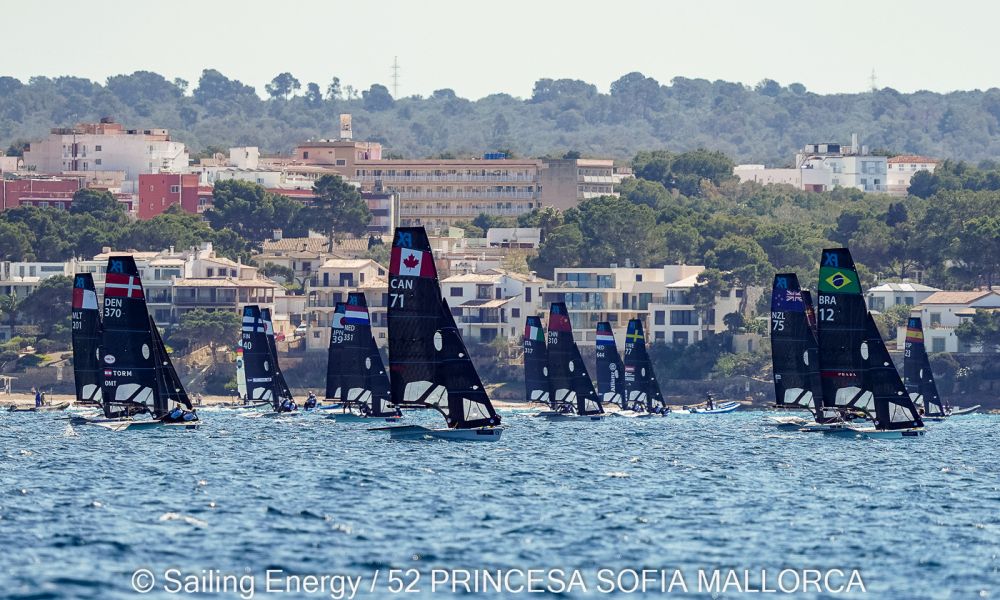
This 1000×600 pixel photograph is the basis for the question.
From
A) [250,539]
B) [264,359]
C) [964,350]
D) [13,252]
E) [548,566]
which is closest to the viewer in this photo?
[548,566]

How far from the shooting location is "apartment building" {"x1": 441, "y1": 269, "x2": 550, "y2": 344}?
148 m

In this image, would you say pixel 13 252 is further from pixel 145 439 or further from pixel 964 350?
pixel 145 439

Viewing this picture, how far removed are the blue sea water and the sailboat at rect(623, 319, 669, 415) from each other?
31712mm

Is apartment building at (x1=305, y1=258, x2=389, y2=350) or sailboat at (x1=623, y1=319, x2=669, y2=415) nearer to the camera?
sailboat at (x1=623, y1=319, x2=669, y2=415)

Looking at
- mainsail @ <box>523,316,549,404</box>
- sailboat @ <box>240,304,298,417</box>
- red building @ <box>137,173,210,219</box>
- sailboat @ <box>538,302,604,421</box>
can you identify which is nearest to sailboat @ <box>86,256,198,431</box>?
sailboat @ <box>538,302,604,421</box>

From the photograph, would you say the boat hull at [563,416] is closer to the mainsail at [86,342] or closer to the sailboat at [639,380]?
the sailboat at [639,380]

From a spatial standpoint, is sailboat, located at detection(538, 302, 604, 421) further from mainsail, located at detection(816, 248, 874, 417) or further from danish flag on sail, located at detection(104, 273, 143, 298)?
danish flag on sail, located at detection(104, 273, 143, 298)

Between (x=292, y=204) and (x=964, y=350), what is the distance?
69849 mm

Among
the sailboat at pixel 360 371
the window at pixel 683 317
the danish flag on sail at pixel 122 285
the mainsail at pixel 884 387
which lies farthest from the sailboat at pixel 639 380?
the window at pixel 683 317

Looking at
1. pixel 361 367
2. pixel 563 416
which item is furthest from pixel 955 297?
pixel 361 367

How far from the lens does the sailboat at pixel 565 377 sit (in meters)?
96.4

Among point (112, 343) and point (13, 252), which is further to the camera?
point (13, 252)

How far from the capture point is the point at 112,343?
7212 cm

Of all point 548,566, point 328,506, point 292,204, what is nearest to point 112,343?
point 328,506
